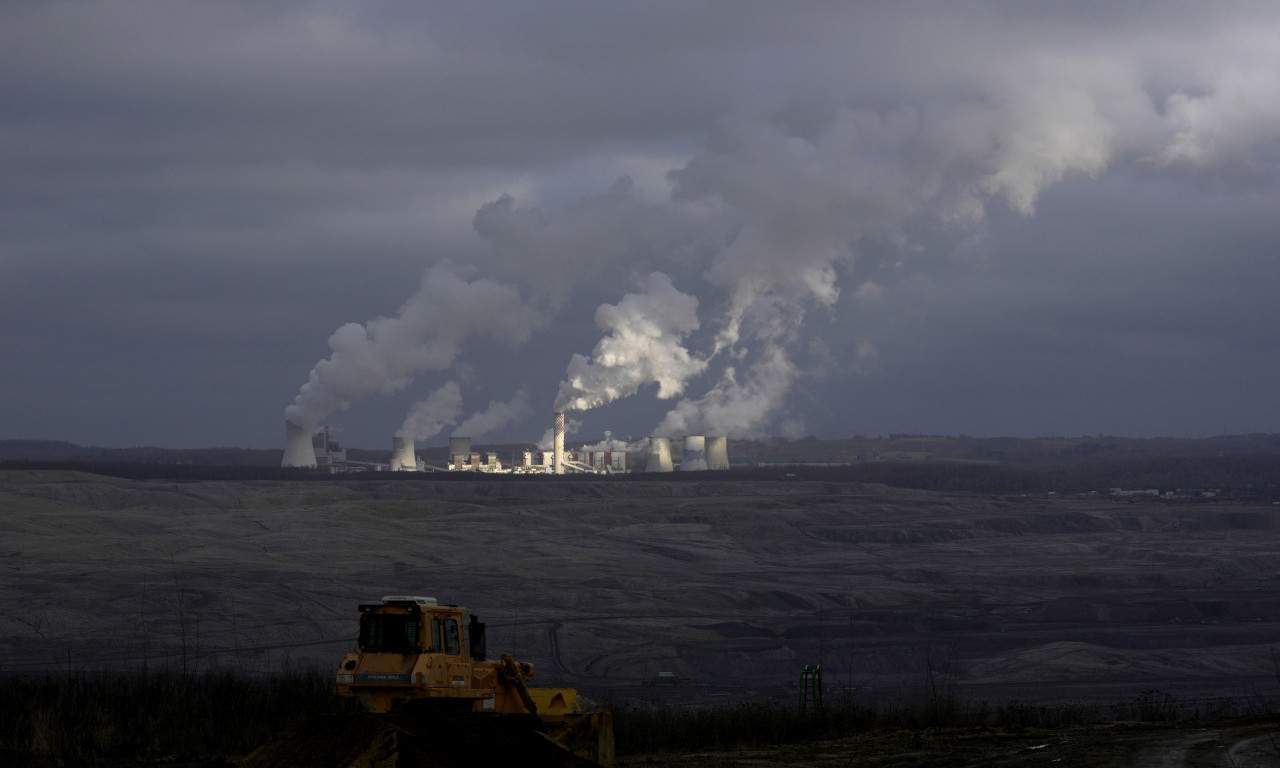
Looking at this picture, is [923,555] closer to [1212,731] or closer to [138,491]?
[138,491]

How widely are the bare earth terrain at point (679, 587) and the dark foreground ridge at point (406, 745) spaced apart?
11.6 meters

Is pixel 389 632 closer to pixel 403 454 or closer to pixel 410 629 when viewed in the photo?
pixel 410 629

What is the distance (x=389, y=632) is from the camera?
719 inches

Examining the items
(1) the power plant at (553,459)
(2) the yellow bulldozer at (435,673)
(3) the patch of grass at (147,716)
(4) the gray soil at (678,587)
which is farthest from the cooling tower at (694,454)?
(2) the yellow bulldozer at (435,673)

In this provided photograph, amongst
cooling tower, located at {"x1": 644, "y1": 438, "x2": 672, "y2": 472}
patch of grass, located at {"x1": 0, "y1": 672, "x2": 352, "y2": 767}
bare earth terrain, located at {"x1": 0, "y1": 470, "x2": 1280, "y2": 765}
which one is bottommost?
bare earth terrain, located at {"x1": 0, "y1": 470, "x2": 1280, "y2": 765}

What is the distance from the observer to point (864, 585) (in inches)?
2753

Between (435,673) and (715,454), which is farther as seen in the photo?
Result: (715,454)

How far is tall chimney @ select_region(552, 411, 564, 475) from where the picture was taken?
14700cm

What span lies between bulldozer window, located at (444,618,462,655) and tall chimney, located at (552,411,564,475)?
12579 cm

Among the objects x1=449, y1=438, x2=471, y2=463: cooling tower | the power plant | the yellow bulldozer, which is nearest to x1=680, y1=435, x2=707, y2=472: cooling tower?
the power plant

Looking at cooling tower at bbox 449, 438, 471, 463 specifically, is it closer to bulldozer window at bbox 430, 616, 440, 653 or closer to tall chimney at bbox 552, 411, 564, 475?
tall chimney at bbox 552, 411, 564, 475

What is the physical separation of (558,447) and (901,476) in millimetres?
55377

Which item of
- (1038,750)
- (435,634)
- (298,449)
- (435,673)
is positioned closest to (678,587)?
(1038,750)

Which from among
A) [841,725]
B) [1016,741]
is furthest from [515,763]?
[841,725]
